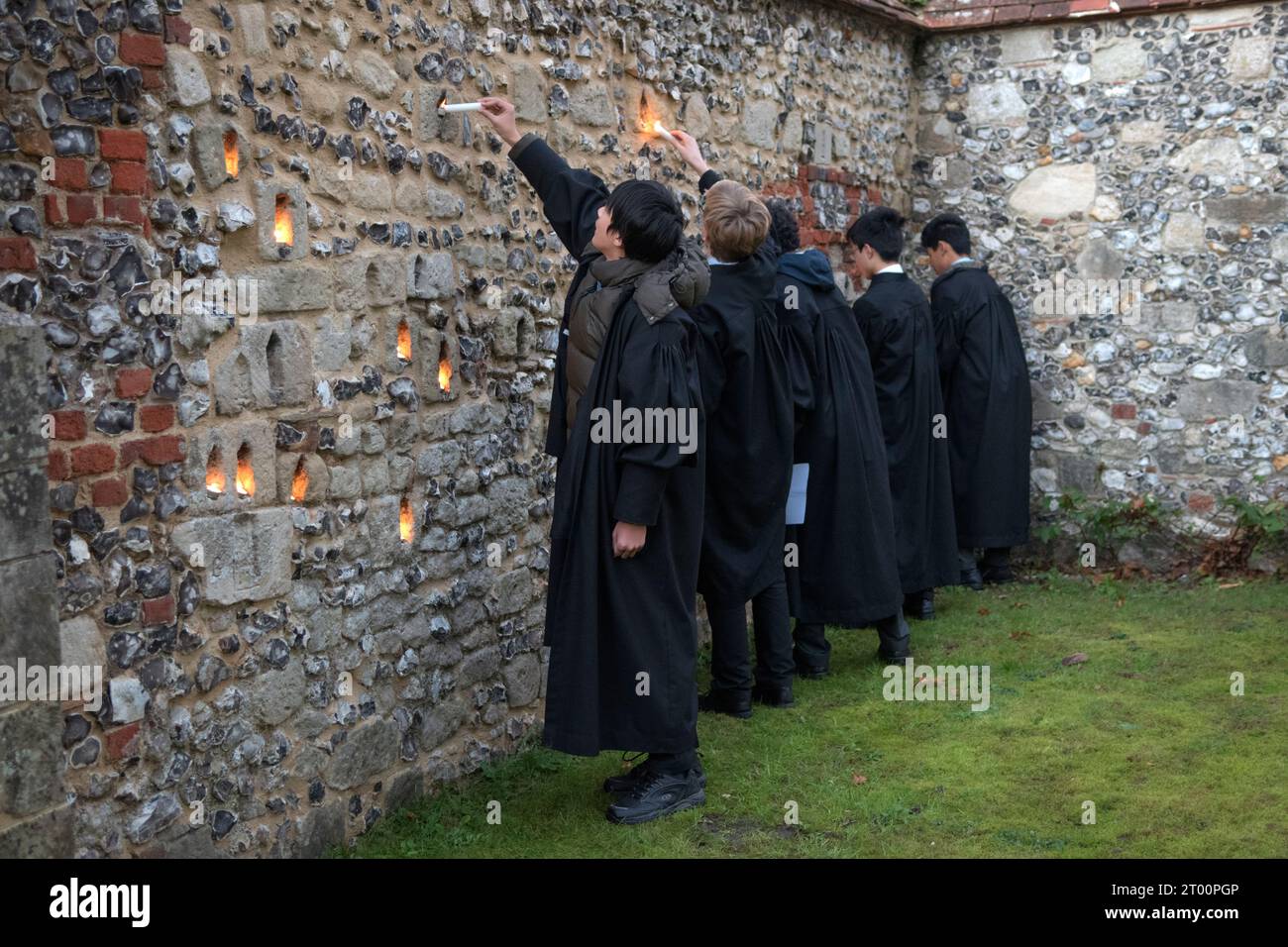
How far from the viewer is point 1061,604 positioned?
8.12 m

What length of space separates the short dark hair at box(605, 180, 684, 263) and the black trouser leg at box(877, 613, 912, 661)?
275 centimetres

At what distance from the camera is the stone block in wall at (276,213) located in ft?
13.7

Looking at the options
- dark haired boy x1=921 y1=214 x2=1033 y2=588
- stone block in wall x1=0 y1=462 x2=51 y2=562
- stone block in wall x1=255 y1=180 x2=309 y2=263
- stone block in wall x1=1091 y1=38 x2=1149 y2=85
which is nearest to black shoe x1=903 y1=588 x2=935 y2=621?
dark haired boy x1=921 y1=214 x2=1033 y2=588

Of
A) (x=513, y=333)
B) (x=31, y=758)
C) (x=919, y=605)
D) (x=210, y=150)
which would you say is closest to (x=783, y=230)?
(x=513, y=333)

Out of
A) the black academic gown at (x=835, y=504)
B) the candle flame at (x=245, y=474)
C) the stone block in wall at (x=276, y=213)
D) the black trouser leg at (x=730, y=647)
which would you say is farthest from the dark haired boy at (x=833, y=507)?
the candle flame at (x=245, y=474)

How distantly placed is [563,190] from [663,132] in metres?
1.40

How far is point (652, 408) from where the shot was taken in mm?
4555

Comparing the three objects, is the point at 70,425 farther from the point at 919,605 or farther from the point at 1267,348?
the point at 1267,348

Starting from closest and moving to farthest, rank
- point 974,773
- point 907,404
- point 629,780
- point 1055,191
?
point 629,780 < point 974,773 < point 907,404 < point 1055,191

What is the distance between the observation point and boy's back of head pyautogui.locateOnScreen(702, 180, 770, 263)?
561cm

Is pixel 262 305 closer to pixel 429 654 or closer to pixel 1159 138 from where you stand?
pixel 429 654

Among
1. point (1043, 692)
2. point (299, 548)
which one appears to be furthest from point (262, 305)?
point (1043, 692)

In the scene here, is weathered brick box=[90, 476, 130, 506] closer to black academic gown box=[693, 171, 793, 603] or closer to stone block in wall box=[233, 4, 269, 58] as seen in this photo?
stone block in wall box=[233, 4, 269, 58]

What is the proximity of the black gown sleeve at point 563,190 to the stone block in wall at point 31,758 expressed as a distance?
2447 mm
